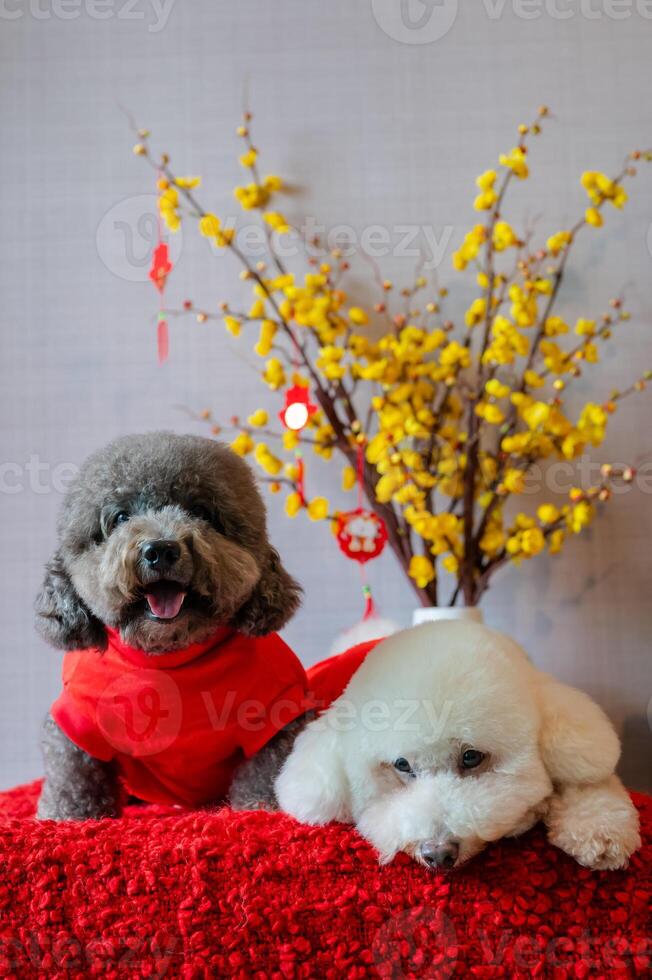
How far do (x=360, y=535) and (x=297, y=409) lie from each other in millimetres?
206

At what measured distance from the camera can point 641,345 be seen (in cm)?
157

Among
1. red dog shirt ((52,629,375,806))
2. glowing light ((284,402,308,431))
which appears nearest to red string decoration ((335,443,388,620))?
glowing light ((284,402,308,431))

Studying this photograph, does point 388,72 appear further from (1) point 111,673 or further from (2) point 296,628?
(1) point 111,673

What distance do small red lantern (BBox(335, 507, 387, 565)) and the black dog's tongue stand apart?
0.46m

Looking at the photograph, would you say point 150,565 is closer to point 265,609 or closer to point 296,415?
point 265,609

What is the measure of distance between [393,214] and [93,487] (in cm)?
91

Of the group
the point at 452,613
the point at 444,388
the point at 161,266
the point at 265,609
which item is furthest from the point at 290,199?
the point at 265,609

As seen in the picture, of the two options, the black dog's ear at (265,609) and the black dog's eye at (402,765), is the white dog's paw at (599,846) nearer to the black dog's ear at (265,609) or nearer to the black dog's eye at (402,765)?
the black dog's eye at (402,765)

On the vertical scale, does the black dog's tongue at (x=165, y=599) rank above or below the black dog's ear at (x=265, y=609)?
above

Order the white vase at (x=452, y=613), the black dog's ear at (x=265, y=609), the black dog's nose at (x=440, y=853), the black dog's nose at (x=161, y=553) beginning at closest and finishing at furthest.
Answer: the black dog's nose at (x=440, y=853)
the black dog's nose at (x=161, y=553)
the black dog's ear at (x=265, y=609)
the white vase at (x=452, y=613)

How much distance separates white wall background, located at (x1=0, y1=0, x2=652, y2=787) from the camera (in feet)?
5.15

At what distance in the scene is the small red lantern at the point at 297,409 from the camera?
4.42ft

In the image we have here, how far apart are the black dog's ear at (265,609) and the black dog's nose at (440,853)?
31 centimetres

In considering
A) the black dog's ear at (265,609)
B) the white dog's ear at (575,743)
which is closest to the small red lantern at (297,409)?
the black dog's ear at (265,609)
